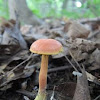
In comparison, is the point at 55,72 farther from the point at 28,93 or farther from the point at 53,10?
the point at 53,10

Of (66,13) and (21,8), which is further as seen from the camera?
(66,13)

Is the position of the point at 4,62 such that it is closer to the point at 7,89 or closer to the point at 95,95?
the point at 7,89

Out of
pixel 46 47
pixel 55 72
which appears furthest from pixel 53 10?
pixel 46 47

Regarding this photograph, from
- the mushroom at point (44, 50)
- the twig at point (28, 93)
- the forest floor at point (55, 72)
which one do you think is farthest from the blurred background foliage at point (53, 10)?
the mushroom at point (44, 50)

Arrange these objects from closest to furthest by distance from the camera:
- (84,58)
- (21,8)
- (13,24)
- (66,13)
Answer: (84,58)
(13,24)
(21,8)
(66,13)

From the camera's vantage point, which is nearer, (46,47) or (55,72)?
(46,47)

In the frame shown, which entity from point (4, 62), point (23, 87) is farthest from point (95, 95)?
point (4, 62)

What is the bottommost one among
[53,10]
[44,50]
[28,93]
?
[53,10]

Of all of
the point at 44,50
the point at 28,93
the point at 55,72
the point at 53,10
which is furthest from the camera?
the point at 53,10

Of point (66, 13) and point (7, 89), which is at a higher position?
point (7, 89)

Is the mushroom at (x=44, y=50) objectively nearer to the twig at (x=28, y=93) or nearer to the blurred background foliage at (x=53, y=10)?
the twig at (x=28, y=93)

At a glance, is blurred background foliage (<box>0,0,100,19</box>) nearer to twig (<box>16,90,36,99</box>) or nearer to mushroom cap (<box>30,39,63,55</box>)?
twig (<box>16,90,36,99</box>)
